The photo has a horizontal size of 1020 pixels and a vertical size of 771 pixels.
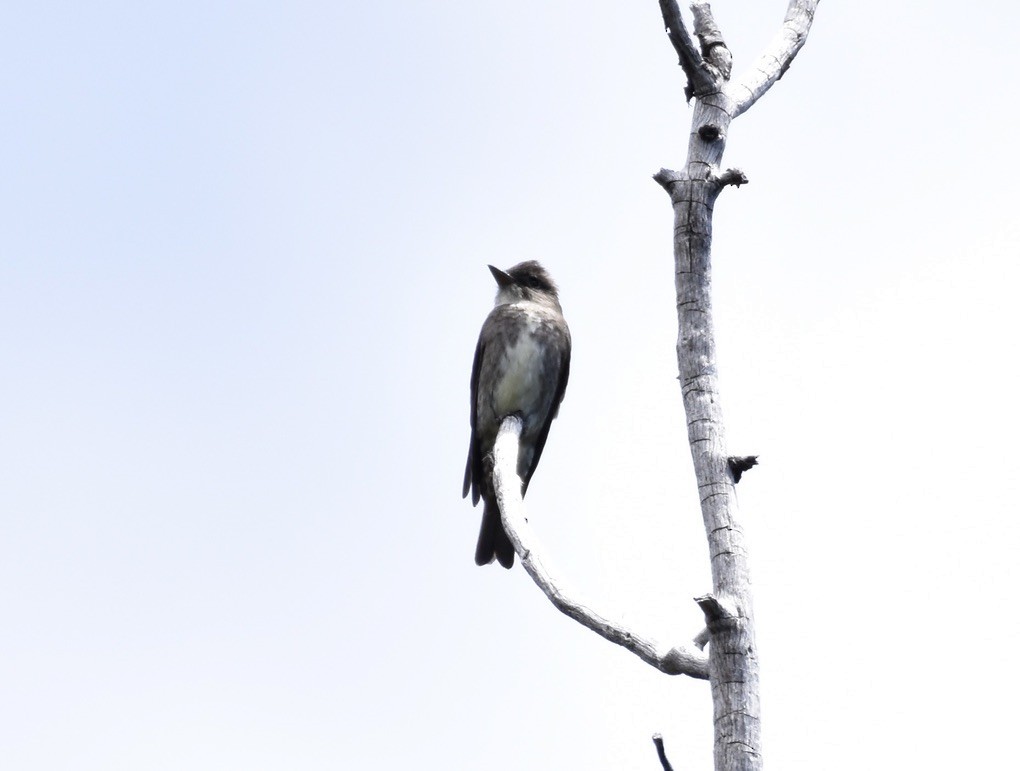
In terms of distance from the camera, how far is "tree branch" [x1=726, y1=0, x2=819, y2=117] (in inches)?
175

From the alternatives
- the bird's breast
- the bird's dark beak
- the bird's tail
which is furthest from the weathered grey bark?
the bird's dark beak

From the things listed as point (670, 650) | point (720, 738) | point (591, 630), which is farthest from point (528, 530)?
point (720, 738)

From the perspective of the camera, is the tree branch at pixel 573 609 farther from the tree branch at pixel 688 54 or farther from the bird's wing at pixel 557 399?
the bird's wing at pixel 557 399

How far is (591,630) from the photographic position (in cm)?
391

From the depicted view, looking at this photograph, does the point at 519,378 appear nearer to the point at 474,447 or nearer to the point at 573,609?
the point at 474,447

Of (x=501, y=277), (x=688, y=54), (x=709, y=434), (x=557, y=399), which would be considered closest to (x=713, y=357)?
(x=709, y=434)

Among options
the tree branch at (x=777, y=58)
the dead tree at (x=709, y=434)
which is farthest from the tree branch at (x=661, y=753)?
the tree branch at (x=777, y=58)

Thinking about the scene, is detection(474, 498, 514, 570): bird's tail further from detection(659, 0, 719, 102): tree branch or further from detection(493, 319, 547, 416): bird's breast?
Result: detection(659, 0, 719, 102): tree branch

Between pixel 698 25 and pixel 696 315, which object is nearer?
pixel 696 315

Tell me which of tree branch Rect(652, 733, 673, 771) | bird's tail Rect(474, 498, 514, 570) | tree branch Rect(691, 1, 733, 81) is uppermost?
tree branch Rect(691, 1, 733, 81)

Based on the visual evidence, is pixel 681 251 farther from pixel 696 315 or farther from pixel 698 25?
pixel 698 25

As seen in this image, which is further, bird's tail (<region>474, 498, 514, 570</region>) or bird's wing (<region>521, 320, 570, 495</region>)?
bird's wing (<region>521, 320, 570, 495</region>)

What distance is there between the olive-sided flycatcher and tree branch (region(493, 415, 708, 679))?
11.8 feet

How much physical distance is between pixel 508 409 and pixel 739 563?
528cm
